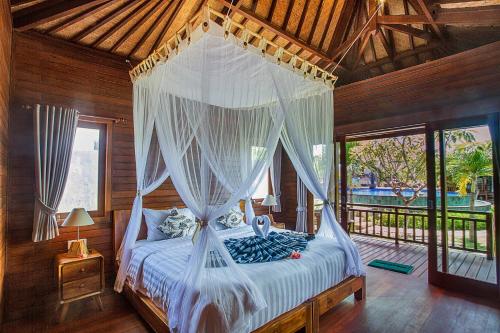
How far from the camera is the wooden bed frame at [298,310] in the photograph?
2.12 metres

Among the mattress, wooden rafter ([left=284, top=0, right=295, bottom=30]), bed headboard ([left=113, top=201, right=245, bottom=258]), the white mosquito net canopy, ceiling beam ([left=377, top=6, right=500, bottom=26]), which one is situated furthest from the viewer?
wooden rafter ([left=284, top=0, right=295, bottom=30])

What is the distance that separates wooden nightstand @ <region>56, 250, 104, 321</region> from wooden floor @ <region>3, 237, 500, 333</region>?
17 centimetres

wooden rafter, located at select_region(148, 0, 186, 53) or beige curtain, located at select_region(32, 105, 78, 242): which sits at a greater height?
wooden rafter, located at select_region(148, 0, 186, 53)

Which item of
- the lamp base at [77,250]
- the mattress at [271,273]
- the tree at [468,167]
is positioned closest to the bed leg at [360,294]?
the mattress at [271,273]

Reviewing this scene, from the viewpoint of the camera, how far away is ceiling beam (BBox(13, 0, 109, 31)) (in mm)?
2506

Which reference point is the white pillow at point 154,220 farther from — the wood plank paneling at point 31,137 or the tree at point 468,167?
the tree at point 468,167

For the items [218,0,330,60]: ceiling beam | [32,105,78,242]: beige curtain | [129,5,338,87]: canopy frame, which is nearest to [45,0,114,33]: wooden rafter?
[129,5,338,87]: canopy frame

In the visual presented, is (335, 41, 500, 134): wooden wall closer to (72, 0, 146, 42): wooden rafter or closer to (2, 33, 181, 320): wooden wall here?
(72, 0, 146, 42): wooden rafter

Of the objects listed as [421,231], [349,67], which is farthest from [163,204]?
[421,231]

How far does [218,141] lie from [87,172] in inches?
90.2

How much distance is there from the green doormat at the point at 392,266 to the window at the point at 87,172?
13.9ft

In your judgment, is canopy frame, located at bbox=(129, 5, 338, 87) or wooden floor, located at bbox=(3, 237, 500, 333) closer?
canopy frame, located at bbox=(129, 5, 338, 87)

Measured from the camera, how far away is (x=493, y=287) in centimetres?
305

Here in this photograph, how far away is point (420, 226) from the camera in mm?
5797
